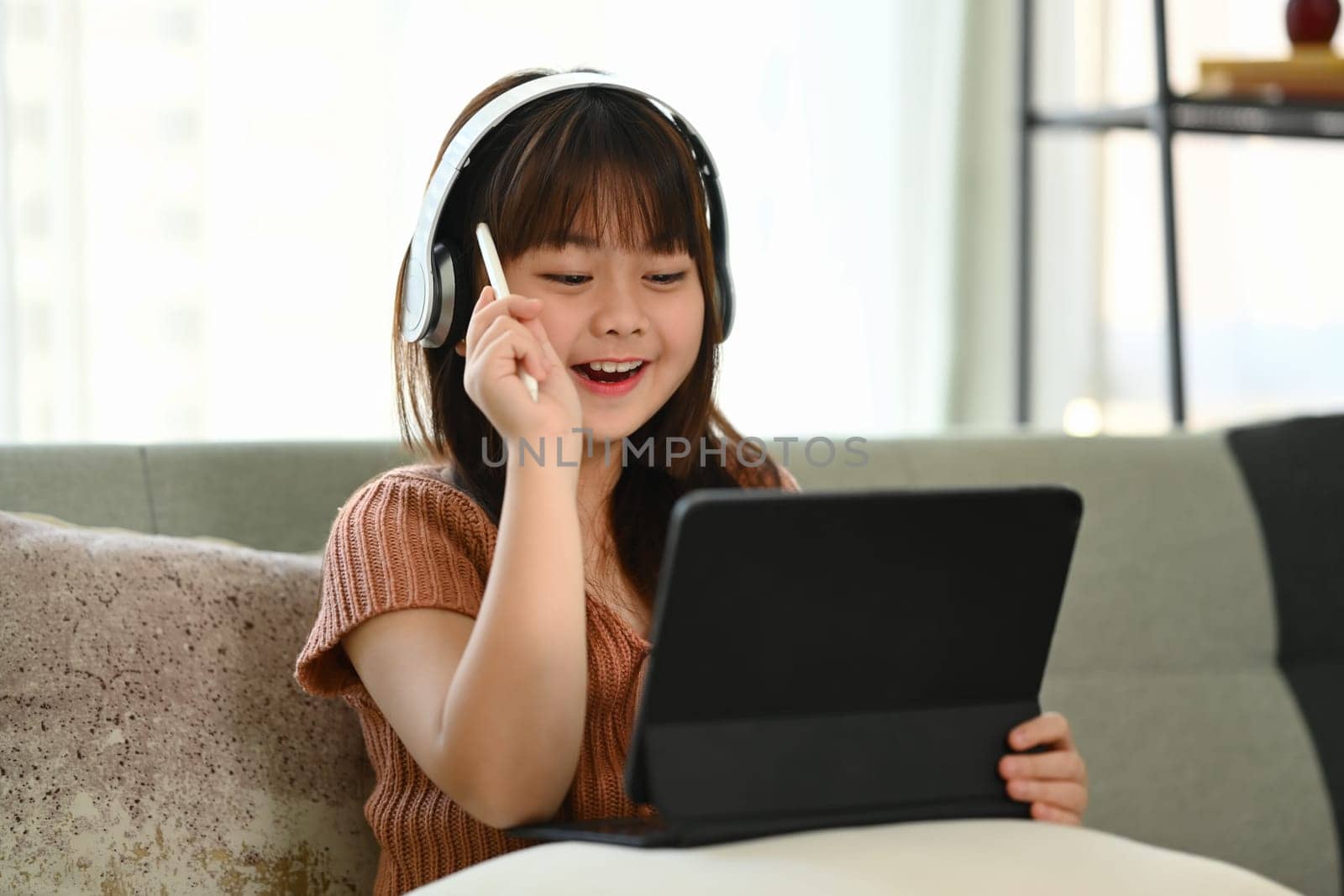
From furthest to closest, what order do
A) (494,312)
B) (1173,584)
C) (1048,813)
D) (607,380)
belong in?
(1173,584), (607,380), (494,312), (1048,813)

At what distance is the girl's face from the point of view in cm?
100

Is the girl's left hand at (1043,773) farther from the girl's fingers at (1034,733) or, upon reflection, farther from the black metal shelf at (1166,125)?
the black metal shelf at (1166,125)

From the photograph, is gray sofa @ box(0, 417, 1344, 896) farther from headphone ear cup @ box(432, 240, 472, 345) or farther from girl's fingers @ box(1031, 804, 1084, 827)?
girl's fingers @ box(1031, 804, 1084, 827)

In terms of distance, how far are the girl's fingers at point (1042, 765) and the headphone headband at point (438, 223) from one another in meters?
0.48

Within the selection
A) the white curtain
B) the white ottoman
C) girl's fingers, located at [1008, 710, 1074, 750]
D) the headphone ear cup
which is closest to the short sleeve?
the headphone ear cup

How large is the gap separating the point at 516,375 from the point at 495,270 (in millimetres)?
84

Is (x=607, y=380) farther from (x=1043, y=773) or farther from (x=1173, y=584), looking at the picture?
(x=1173, y=584)

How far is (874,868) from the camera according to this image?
68 cm

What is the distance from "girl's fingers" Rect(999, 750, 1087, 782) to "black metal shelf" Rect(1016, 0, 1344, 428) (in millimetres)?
1215

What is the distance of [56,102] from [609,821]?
1.42m

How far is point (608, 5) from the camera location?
2.20 metres

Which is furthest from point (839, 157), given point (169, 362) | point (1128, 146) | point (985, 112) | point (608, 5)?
point (169, 362)

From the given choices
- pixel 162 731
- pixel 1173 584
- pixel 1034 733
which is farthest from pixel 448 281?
pixel 1173 584

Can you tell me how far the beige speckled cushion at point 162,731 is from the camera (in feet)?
3.03
